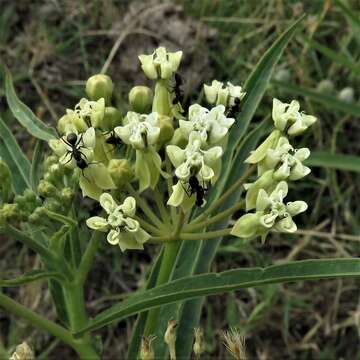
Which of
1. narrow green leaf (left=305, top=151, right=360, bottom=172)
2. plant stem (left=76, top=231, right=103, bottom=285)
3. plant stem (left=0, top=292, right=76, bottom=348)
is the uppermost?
plant stem (left=76, top=231, right=103, bottom=285)

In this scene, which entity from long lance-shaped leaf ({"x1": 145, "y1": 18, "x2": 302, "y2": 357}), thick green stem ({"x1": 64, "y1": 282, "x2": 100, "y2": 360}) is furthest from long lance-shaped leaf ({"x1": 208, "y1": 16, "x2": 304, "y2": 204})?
thick green stem ({"x1": 64, "y1": 282, "x2": 100, "y2": 360})

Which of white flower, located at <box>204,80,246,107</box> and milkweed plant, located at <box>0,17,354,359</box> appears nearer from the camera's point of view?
milkweed plant, located at <box>0,17,354,359</box>

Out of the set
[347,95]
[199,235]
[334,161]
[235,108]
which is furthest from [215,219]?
[347,95]

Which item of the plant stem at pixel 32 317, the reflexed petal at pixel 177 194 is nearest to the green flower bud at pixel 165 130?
the reflexed petal at pixel 177 194

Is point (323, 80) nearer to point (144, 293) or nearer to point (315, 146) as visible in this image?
point (315, 146)

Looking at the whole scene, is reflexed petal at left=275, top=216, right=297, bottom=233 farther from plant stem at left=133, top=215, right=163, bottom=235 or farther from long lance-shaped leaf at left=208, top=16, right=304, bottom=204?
long lance-shaped leaf at left=208, top=16, right=304, bottom=204

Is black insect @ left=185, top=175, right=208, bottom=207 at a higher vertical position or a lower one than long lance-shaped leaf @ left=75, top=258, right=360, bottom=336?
Result: higher
